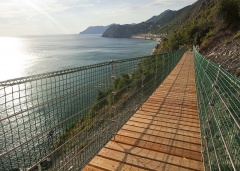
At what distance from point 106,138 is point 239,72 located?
10.0 meters

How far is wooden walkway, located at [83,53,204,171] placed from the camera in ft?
13.1

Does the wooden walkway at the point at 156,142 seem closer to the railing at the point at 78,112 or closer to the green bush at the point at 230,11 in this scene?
the railing at the point at 78,112

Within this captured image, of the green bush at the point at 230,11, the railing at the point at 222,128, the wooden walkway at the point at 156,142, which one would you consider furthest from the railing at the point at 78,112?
the green bush at the point at 230,11

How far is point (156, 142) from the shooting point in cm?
477

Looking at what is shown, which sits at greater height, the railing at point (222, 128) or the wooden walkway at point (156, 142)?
the railing at point (222, 128)

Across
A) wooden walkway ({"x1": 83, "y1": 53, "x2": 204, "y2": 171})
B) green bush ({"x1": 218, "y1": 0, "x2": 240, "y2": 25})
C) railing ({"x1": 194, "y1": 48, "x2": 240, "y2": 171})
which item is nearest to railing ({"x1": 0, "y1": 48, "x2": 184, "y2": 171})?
wooden walkway ({"x1": 83, "y1": 53, "x2": 204, "y2": 171})

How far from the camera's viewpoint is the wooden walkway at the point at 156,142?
3987 mm

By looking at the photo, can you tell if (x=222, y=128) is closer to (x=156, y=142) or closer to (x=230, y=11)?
(x=156, y=142)

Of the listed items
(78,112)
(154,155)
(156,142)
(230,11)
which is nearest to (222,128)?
(154,155)

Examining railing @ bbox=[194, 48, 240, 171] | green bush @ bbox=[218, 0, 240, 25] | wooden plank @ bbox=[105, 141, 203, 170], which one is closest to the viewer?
railing @ bbox=[194, 48, 240, 171]

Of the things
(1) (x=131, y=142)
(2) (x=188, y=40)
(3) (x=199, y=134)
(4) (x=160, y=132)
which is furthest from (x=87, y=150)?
(2) (x=188, y=40)

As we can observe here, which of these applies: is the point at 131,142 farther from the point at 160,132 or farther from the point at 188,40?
the point at 188,40

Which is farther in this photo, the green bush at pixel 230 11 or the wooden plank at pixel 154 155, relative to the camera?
the green bush at pixel 230 11

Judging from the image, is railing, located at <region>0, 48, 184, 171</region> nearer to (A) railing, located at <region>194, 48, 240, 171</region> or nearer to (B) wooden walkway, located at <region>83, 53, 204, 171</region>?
(B) wooden walkway, located at <region>83, 53, 204, 171</region>
